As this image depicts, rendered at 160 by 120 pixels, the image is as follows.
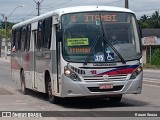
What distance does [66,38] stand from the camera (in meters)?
13.8

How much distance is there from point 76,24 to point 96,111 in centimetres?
267

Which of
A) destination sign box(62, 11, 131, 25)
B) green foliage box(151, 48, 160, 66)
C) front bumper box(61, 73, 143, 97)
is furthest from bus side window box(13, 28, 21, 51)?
green foliage box(151, 48, 160, 66)

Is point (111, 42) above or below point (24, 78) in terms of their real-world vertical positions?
above

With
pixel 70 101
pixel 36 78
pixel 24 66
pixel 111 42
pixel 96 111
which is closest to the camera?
pixel 96 111

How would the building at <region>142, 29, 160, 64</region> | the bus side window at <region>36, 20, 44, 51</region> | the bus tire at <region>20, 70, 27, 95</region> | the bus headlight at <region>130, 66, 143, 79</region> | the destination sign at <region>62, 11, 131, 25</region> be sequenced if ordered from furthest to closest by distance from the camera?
1. the building at <region>142, 29, 160, 64</region>
2. the bus tire at <region>20, 70, 27, 95</region>
3. the bus side window at <region>36, 20, 44, 51</region>
4. the destination sign at <region>62, 11, 131, 25</region>
5. the bus headlight at <region>130, 66, 143, 79</region>

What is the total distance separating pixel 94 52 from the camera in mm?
13719

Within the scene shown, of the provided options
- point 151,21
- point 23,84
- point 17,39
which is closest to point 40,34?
point 23,84

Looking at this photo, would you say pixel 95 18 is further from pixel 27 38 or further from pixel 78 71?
pixel 27 38

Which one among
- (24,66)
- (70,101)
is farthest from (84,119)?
(24,66)

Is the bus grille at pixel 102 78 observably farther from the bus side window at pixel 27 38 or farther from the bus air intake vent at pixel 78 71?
the bus side window at pixel 27 38

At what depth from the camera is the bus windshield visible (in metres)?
13.7

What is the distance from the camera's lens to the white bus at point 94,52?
13.5m

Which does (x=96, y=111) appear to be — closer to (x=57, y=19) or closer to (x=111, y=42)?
(x=111, y=42)

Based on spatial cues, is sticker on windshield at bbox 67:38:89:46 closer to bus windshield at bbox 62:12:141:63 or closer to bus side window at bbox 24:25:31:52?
bus windshield at bbox 62:12:141:63
